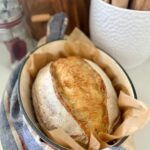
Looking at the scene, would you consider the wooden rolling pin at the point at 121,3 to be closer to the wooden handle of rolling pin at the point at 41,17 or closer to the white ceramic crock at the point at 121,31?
the white ceramic crock at the point at 121,31

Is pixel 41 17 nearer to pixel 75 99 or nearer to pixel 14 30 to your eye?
pixel 14 30

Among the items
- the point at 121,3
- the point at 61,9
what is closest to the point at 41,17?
the point at 61,9

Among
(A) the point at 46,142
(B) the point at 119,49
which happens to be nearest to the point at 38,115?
(A) the point at 46,142

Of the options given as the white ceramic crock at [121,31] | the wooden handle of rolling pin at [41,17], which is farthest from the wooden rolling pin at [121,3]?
the wooden handle of rolling pin at [41,17]

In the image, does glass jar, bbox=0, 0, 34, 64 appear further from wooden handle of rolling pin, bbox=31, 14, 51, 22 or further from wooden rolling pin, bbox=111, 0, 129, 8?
wooden rolling pin, bbox=111, 0, 129, 8

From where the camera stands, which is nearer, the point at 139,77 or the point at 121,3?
the point at 121,3

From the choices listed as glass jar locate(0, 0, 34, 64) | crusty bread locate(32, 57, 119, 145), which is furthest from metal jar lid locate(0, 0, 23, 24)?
crusty bread locate(32, 57, 119, 145)
